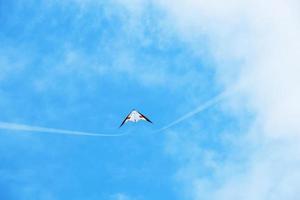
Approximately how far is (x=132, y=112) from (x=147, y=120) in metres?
5.19

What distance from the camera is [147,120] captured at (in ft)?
277

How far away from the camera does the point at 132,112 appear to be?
288 ft
